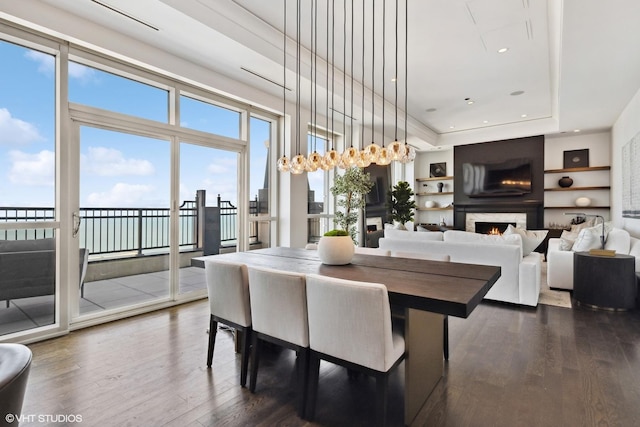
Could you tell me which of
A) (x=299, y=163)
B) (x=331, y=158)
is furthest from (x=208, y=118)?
(x=331, y=158)

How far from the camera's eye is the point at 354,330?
5.56ft

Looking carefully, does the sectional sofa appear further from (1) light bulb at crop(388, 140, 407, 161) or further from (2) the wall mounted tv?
(2) the wall mounted tv

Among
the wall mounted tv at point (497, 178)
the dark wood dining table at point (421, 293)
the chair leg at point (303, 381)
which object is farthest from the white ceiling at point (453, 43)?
the chair leg at point (303, 381)

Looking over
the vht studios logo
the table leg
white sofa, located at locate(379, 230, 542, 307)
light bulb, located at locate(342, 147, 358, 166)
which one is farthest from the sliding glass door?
white sofa, located at locate(379, 230, 542, 307)

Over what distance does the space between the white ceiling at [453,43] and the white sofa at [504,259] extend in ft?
7.07

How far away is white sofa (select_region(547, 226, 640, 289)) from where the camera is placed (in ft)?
13.5

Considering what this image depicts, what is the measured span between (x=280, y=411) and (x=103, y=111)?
131 inches

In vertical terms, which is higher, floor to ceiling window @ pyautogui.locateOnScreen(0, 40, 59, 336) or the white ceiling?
the white ceiling

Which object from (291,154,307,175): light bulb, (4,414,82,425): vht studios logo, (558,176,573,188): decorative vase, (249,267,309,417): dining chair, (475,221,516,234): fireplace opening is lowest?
(4,414,82,425): vht studios logo

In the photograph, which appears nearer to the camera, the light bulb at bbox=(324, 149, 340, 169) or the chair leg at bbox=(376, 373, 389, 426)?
the chair leg at bbox=(376, 373, 389, 426)

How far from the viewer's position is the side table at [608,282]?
359 cm

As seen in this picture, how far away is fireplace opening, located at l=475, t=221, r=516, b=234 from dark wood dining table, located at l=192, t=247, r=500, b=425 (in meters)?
6.61

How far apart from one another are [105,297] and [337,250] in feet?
9.15

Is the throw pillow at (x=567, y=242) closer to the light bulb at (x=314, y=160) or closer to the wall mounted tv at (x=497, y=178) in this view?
the wall mounted tv at (x=497, y=178)
